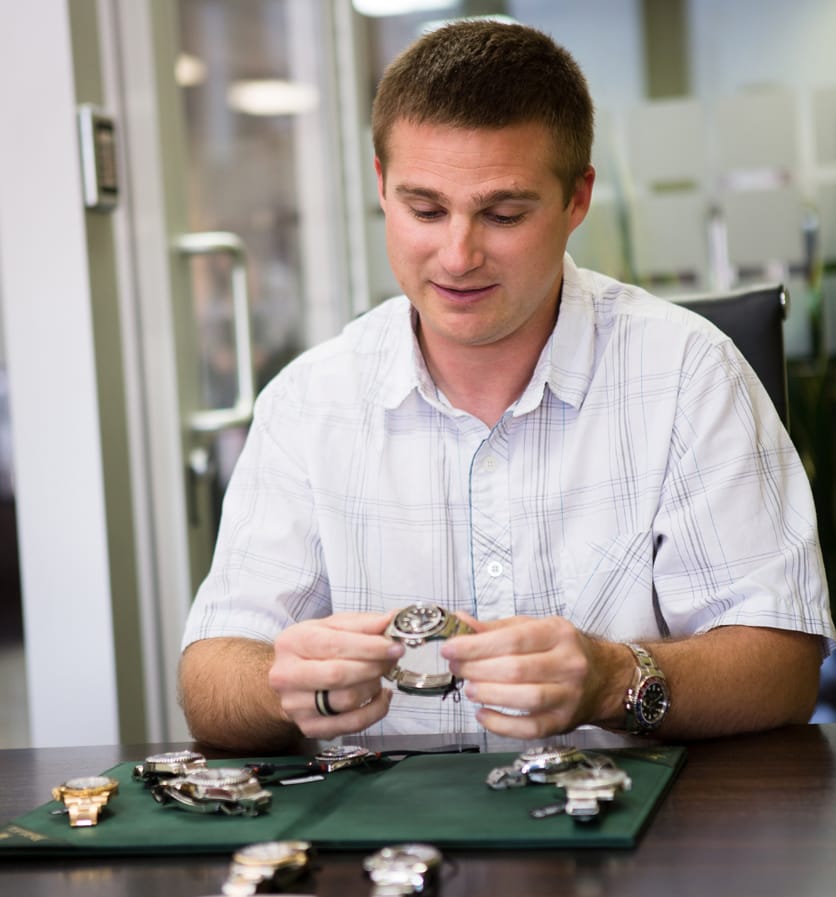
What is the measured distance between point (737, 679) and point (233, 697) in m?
0.54

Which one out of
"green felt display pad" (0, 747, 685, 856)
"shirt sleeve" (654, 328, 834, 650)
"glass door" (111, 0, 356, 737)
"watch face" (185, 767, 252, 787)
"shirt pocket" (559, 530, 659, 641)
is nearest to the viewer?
"green felt display pad" (0, 747, 685, 856)

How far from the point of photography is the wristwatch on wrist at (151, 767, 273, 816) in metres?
1.09

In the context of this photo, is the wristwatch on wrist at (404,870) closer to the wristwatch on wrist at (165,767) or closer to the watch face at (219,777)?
the watch face at (219,777)

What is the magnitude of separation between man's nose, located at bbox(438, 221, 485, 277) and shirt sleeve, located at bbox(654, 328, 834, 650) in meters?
0.32

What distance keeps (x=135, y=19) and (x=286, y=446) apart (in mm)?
1345

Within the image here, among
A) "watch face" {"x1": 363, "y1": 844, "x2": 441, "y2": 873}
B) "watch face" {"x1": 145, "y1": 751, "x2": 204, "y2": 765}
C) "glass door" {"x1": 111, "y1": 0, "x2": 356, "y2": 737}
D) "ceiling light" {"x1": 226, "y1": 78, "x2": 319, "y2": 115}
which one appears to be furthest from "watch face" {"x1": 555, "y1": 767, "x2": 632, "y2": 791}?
"ceiling light" {"x1": 226, "y1": 78, "x2": 319, "y2": 115}

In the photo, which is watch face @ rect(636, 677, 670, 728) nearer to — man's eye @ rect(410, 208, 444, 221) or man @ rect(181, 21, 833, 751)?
man @ rect(181, 21, 833, 751)

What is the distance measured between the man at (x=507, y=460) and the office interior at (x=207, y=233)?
0.88 m

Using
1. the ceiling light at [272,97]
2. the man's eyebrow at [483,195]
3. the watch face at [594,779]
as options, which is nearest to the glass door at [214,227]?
the ceiling light at [272,97]

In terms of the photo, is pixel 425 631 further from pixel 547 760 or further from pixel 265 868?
pixel 265 868

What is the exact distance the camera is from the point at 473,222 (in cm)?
155

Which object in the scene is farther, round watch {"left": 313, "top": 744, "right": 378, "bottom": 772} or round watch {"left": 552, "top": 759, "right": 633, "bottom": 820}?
round watch {"left": 313, "top": 744, "right": 378, "bottom": 772}

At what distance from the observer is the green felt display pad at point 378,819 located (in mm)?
999

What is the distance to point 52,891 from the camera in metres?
0.98
